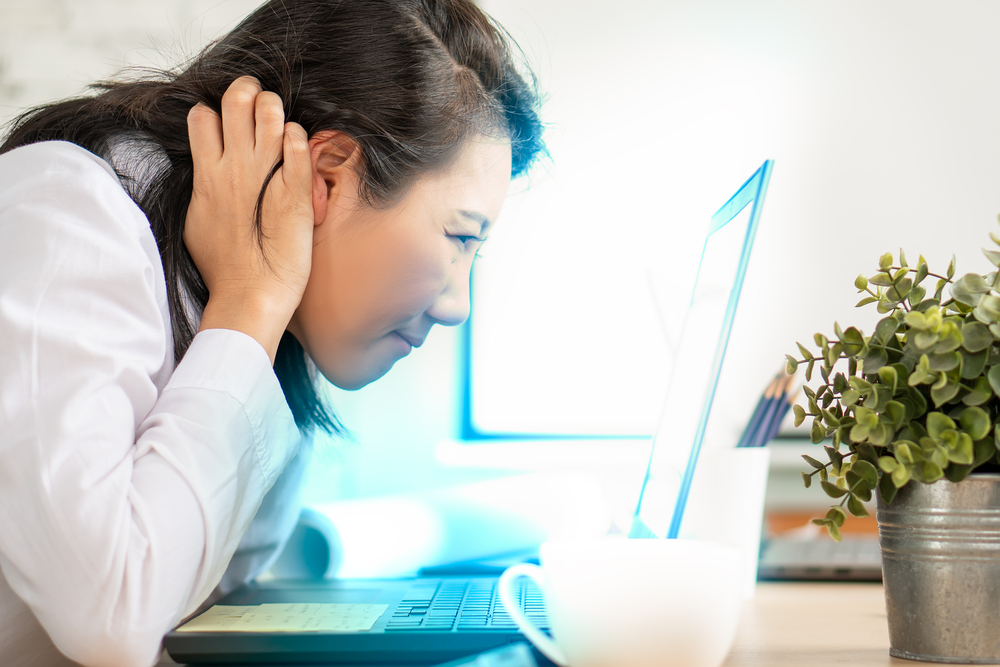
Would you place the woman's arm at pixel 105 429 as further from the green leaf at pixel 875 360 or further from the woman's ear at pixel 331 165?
the green leaf at pixel 875 360

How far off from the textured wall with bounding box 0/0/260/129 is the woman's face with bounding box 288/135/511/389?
589 mm

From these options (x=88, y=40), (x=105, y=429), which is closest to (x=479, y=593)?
(x=105, y=429)

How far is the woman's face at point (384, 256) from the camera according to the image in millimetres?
604

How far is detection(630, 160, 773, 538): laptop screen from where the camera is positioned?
1.25ft

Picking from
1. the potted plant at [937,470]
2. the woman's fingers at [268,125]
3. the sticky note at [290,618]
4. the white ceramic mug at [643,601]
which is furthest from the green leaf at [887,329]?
the woman's fingers at [268,125]

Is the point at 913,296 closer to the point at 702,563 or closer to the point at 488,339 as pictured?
the point at 702,563

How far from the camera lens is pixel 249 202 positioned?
1.78ft

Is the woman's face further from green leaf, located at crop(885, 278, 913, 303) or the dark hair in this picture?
green leaf, located at crop(885, 278, 913, 303)

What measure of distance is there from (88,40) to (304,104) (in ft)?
2.14

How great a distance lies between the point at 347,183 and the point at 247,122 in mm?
96

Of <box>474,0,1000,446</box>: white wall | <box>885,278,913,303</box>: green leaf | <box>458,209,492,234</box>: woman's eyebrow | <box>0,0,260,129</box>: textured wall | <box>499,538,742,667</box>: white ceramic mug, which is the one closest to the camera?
<box>499,538,742,667</box>: white ceramic mug

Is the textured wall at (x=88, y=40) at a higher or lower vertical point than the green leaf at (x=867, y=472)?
higher

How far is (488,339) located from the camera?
97 centimetres

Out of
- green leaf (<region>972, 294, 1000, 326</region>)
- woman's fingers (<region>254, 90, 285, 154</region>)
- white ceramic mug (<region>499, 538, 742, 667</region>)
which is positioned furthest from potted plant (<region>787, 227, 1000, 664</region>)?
woman's fingers (<region>254, 90, 285, 154</region>)
